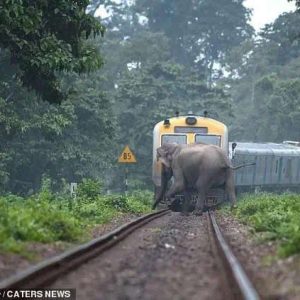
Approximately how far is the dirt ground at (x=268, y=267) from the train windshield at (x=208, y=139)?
35.6 feet

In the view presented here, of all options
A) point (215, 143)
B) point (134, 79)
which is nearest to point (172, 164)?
point (215, 143)

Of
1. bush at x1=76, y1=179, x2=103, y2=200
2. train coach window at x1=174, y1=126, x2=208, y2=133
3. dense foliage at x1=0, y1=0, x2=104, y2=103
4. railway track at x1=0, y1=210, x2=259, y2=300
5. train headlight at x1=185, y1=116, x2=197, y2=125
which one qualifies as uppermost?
dense foliage at x1=0, y1=0, x2=104, y2=103

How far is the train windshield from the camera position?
2152cm

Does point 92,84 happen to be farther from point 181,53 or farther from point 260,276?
point 181,53

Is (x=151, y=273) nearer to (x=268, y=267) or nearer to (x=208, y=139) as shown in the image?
(x=268, y=267)

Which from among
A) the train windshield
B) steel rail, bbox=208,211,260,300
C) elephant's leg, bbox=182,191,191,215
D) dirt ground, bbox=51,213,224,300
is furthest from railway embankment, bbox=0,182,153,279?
the train windshield

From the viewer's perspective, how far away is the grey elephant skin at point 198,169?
18922 millimetres

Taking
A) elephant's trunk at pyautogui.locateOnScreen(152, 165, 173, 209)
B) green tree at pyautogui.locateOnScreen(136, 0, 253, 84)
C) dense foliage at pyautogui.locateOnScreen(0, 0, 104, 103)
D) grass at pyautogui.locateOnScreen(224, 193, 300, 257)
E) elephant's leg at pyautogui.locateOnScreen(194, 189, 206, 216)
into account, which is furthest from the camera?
green tree at pyautogui.locateOnScreen(136, 0, 253, 84)

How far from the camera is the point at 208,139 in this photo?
21641mm

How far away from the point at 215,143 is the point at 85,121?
1242 cm

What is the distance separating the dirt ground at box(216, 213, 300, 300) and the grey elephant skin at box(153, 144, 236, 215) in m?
8.17

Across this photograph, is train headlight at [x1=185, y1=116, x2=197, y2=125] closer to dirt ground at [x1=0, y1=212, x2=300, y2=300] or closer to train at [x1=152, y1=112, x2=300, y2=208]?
train at [x1=152, y1=112, x2=300, y2=208]

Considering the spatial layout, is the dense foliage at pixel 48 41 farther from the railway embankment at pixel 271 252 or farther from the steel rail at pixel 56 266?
the steel rail at pixel 56 266

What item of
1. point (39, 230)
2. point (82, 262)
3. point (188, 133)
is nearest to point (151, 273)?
point (82, 262)
